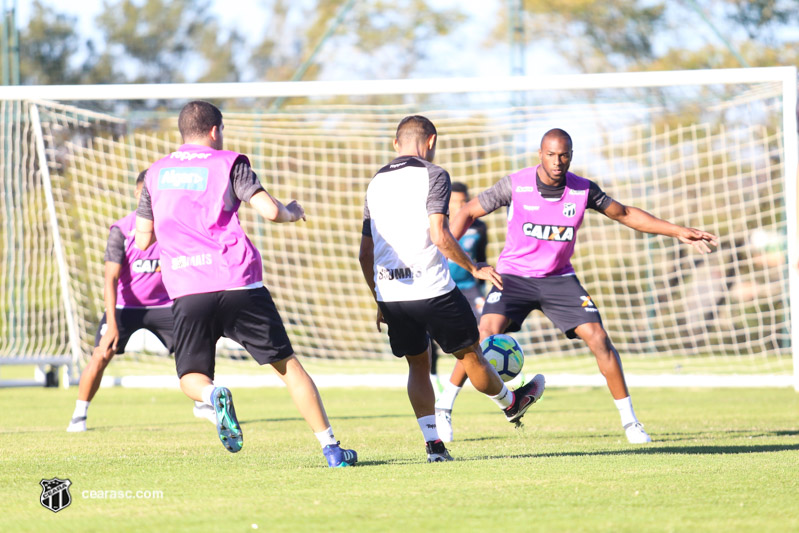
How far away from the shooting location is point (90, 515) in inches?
178

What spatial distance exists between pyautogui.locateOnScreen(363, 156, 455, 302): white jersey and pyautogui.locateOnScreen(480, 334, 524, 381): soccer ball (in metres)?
1.22

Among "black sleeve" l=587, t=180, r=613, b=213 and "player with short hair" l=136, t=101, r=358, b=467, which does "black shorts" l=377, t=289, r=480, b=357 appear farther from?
"black sleeve" l=587, t=180, r=613, b=213

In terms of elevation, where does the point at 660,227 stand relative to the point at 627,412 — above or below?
above

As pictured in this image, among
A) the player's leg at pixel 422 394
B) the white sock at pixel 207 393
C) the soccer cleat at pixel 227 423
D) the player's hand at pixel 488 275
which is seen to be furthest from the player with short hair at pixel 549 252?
the soccer cleat at pixel 227 423

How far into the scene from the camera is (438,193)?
605 centimetres

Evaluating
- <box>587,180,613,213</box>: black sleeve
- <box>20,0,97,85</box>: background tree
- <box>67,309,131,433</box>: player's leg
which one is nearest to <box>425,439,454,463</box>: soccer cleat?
<box>587,180,613,213</box>: black sleeve

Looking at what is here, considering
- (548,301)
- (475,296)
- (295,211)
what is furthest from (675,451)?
(475,296)

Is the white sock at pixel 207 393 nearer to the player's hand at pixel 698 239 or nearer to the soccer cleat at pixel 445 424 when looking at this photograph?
the soccer cleat at pixel 445 424

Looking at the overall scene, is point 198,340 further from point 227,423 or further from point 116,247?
point 116,247

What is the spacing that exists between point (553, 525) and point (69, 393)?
1039cm

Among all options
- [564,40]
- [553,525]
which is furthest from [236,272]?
[564,40]

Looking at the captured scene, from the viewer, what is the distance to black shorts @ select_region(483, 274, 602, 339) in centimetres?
773

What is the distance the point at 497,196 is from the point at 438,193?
192cm

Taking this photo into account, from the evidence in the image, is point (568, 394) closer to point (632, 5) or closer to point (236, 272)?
point (236, 272)
